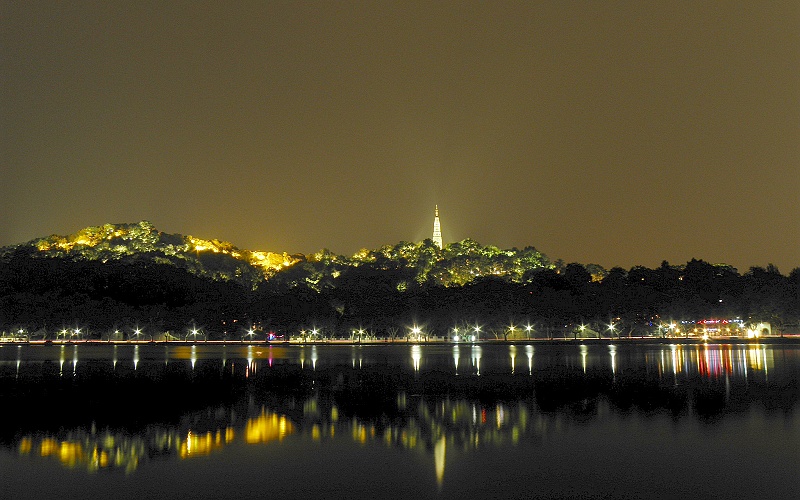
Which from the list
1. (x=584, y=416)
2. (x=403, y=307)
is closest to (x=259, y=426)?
(x=584, y=416)

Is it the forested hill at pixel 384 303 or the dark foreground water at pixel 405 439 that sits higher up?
the forested hill at pixel 384 303

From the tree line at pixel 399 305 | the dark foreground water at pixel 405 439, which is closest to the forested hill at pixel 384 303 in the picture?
the tree line at pixel 399 305

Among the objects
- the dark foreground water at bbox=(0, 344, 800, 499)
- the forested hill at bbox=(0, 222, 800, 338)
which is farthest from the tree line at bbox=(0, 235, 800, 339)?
the dark foreground water at bbox=(0, 344, 800, 499)

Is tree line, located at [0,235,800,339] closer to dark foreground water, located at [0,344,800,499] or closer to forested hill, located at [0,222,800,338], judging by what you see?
forested hill, located at [0,222,800,338]

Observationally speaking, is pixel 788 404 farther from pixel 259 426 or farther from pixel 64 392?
pixel 64 392

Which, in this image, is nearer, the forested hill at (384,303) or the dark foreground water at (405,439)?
the dark foreground water at (405,439)

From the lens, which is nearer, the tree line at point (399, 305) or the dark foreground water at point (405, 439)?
the dark foreground water at point (405, 439)

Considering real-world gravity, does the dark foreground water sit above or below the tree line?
below

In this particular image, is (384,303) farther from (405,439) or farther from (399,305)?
(405,439)

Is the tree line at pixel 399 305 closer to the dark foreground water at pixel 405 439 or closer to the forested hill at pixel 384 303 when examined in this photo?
the forested hill at pixel 384 303
